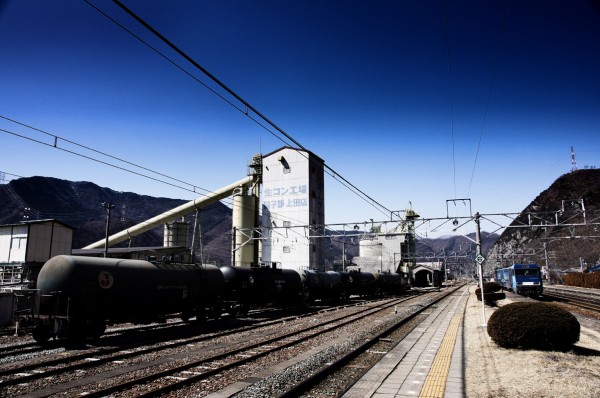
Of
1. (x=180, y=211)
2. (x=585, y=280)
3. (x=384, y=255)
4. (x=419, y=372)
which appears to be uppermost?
(x=180, y=211)

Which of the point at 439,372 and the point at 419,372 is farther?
the point at 419,372

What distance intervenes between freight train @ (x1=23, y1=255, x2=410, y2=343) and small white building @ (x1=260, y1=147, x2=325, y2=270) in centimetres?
3443

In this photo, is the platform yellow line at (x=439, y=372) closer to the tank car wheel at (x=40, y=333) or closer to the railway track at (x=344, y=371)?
the railway track at (x=344, y=371)

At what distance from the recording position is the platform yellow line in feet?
28.2

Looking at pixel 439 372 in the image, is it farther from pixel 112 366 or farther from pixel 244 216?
pixel 244 216

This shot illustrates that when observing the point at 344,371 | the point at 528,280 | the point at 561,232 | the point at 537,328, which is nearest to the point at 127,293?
the point at 344,371

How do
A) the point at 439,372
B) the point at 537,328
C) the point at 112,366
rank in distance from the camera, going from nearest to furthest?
the point at 439,372 < the point at 112,366 < the point at 537,328

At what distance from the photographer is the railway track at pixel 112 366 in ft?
31.6

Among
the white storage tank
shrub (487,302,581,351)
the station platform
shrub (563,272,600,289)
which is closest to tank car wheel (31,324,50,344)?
the station platform

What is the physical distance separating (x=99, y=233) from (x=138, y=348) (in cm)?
19099

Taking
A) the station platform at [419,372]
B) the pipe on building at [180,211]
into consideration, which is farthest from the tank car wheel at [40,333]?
the pipe on building at [180,211]

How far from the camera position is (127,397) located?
870 centimetres

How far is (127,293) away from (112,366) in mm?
6325

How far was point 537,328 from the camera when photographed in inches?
485
